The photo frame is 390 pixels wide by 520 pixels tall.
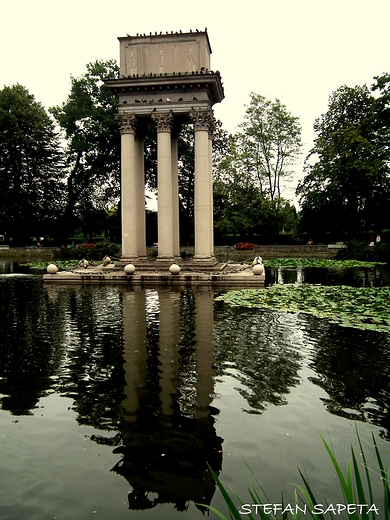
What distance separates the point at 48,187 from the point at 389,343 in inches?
2258

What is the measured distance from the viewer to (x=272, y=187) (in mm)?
58406

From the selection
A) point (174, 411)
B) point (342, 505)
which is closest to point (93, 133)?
point (174, 411)

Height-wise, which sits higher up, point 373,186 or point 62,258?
point 373,186

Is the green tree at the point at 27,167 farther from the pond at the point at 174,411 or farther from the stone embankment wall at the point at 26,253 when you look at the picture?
the pond at the point at 174,411

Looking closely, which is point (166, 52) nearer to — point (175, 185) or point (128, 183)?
point (128, 183)

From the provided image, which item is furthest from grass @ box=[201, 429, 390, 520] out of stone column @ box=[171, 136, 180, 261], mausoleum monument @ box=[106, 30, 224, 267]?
stone column @ box=[171, 136, 180, 261]

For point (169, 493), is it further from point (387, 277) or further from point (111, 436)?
point (387, 277)

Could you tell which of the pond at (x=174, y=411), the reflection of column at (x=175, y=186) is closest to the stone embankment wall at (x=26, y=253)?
the reflection of column at (x=175, y=186)

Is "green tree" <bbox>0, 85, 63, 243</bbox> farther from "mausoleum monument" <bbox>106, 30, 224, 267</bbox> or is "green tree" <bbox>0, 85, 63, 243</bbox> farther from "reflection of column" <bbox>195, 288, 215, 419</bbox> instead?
"reflection of column" <bbox>195, 288, 215, 419</bbox>

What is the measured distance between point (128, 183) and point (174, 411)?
21381 millimetres

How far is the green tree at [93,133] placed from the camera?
48.8 metres

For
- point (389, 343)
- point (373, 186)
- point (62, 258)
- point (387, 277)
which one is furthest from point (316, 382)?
point (373, 186)

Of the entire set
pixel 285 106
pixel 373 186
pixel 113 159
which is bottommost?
pixel 373 186

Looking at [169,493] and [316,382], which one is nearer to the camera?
[169,493]
